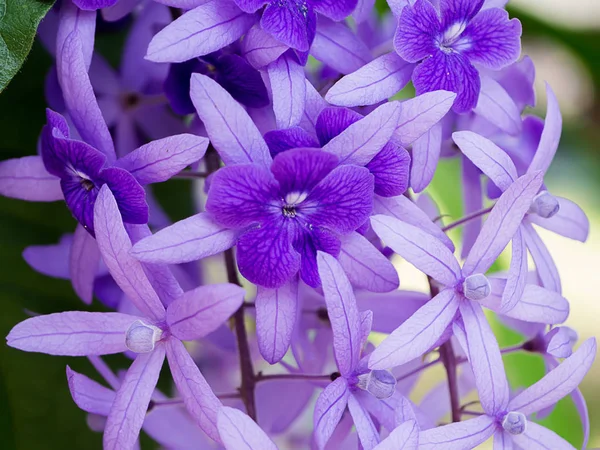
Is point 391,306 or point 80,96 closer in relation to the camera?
point 80,96

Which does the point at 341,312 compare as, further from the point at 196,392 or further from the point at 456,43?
the point at 456,43

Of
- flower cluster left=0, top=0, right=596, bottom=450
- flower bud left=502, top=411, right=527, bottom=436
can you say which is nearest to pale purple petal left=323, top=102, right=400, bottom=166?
flower cluster left=0, top=0, right=596, bottom=450

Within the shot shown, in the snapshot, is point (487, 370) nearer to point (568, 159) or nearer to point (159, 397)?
point (159, 397)

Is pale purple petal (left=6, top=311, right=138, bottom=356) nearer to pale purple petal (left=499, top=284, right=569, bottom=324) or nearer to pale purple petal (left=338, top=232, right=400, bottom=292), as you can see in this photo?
pale purple petal (left=338, top=232, right=400, bottom=292)

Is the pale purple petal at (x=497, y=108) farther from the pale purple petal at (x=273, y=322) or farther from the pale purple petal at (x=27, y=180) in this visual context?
the pale purple petal at (x=27, y=180)

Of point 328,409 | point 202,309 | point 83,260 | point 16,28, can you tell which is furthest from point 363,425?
point 16,28

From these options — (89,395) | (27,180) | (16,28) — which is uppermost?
(16,28)
